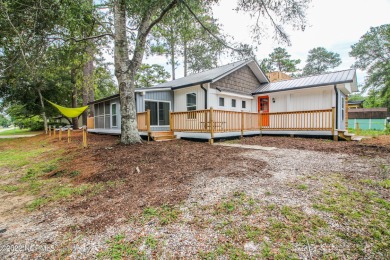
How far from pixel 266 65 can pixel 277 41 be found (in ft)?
96.9

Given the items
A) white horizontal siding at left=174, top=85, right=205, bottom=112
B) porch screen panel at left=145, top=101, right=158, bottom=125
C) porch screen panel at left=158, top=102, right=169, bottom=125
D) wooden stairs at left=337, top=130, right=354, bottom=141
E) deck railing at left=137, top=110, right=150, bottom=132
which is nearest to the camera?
wooden stairs at left=337, top=130, right=354, bottom=141

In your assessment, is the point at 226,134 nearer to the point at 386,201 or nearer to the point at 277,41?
the point at 277,41

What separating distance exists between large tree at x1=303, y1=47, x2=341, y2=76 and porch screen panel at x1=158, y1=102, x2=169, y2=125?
37.5 meters

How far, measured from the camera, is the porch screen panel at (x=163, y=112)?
11492mm

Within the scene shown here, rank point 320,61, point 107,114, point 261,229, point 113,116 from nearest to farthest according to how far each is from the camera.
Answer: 1. point 261,229
2. point 113,116
3. point 107,114
4. point 320,61

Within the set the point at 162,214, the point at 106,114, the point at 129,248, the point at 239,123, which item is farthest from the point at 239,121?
the point at 106,114

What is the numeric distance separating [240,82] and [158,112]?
546 centimetres

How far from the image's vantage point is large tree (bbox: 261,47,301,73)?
3316 centimetres

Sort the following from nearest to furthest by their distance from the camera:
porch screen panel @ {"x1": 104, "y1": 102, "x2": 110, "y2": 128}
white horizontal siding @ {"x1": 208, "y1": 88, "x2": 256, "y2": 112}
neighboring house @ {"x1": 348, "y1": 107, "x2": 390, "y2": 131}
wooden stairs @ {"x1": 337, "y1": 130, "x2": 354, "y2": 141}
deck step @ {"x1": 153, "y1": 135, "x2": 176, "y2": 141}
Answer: wooden stairs @ {"x1": 337, "y1": 130, "x2": 354, "y2": 141} < deck step @ {"x1": 153, "y1": 135, "x2": 176, "y2": 141} < white horizontal siding @ {"x1": 208, "y1": 88, "x2": 256, "y2": 112} < porch screen panel @ {"x1": 104, "y1": 102, "x2": 110, "y2": 128} < neighboring house @ {"x1": 348, "y1": 107, "x2": 390, "y2": 131}

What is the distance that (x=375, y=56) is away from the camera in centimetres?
2581

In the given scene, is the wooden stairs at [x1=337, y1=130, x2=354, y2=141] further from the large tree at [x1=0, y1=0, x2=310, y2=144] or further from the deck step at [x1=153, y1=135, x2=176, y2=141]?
the deck step at [x1=153, y1=135, x2=176, y2=141]

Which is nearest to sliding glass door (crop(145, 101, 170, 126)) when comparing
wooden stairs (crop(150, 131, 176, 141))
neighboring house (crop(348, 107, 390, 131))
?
wooden stairs (crop(150, 131, 176, 141))

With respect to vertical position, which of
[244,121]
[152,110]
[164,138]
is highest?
[152,110]

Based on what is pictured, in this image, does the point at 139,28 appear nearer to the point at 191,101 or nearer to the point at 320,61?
the point at 191,101
